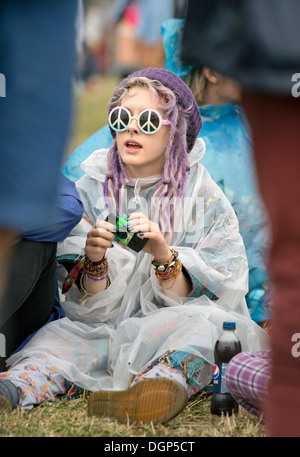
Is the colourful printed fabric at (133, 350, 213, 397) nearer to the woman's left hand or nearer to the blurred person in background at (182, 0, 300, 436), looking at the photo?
the woman's left hand

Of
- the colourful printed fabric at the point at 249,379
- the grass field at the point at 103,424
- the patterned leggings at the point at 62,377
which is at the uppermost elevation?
the colourful printed fabric at the point at 249,379

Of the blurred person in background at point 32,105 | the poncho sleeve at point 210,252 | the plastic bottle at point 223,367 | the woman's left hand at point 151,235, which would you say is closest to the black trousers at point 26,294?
the woman's left hand at point 151,235

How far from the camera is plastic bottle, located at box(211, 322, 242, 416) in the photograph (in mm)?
2283

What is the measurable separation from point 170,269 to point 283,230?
48.6 inches

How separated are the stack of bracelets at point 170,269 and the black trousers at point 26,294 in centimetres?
35

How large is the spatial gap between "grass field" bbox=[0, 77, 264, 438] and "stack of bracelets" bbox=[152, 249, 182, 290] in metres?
0.42

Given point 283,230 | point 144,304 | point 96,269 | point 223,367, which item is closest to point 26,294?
point 96,269

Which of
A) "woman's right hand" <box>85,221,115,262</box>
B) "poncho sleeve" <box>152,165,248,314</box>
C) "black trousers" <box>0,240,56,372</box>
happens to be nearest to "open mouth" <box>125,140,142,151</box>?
"poncho sleeve" <box>152,165,248,314</box>

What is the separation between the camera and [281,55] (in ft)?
4.11

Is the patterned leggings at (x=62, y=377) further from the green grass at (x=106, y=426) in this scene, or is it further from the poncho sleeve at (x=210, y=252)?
the poncho sleeve at (x=210, y=252)

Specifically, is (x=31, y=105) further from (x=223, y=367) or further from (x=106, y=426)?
(x=223, y=367)

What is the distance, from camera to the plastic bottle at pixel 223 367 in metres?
2.28
